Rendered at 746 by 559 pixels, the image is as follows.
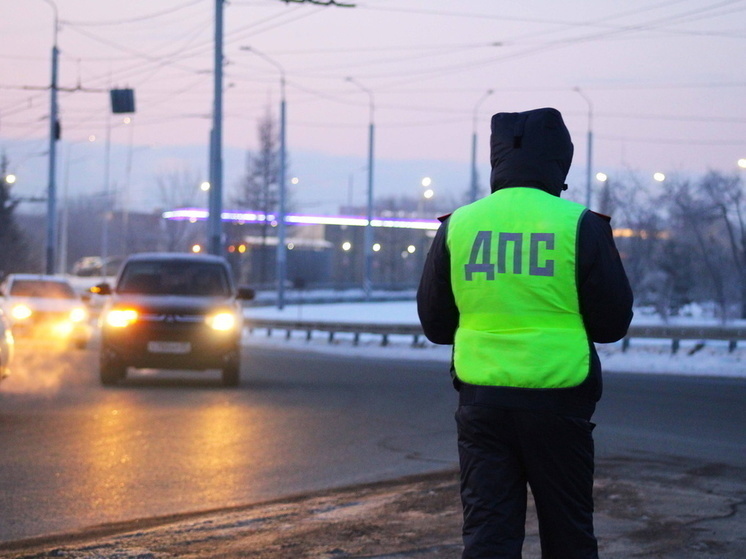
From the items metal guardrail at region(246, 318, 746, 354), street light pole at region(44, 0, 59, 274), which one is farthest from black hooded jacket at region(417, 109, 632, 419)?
street light pole at region(44, 0, 59, 274)

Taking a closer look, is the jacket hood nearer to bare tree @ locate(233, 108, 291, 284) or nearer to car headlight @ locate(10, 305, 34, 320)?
car headlight @ locate(10, 305, 34, 320)

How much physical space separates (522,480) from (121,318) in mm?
13335

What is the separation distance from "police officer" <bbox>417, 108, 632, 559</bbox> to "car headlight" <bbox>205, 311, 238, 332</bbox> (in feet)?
42.4

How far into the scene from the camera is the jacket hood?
3859mm

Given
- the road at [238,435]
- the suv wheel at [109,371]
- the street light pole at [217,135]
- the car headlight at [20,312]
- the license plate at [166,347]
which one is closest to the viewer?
the road at [238,435]

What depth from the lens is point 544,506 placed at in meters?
3.74

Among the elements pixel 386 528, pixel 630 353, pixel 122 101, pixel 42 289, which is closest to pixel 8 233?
pixel 122 101

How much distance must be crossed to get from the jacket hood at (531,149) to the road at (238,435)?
3.93 metres

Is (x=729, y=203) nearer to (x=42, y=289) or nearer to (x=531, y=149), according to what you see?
(x=42, y=289)

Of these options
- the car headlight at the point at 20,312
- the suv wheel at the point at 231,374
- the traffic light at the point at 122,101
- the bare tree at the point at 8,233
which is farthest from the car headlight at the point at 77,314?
the bare tree at the point at 8,233

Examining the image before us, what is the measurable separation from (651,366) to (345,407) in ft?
35.3

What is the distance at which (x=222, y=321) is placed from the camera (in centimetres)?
1669

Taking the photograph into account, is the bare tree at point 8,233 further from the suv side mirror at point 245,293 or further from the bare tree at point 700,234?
the suv side mirror at point 245,293

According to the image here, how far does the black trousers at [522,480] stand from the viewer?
364 centimetres
